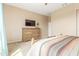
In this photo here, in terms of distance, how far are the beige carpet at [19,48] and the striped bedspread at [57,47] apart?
0.17 feet

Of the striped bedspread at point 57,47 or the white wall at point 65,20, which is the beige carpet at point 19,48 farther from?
the white wall at point 65,20

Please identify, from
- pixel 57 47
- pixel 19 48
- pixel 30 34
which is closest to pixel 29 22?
pixel 30 34

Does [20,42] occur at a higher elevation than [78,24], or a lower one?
lower

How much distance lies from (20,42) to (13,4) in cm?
41

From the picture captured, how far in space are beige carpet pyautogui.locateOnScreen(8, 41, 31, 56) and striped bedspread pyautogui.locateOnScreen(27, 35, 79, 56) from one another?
0.17ft

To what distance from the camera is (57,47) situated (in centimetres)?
133

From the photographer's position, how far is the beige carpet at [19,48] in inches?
53.4

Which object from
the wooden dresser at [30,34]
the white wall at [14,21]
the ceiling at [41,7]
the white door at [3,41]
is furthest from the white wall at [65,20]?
the white door at [3,41]

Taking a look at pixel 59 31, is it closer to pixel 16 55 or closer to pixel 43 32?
pixel 43 32

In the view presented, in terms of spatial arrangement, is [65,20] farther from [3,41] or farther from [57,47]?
[3,41]

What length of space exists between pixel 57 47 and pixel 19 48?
1.34ft

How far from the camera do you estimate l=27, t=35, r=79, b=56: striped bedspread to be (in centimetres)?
131

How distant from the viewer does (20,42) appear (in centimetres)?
136

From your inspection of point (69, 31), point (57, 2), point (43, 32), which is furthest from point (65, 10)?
point (43, 32)
